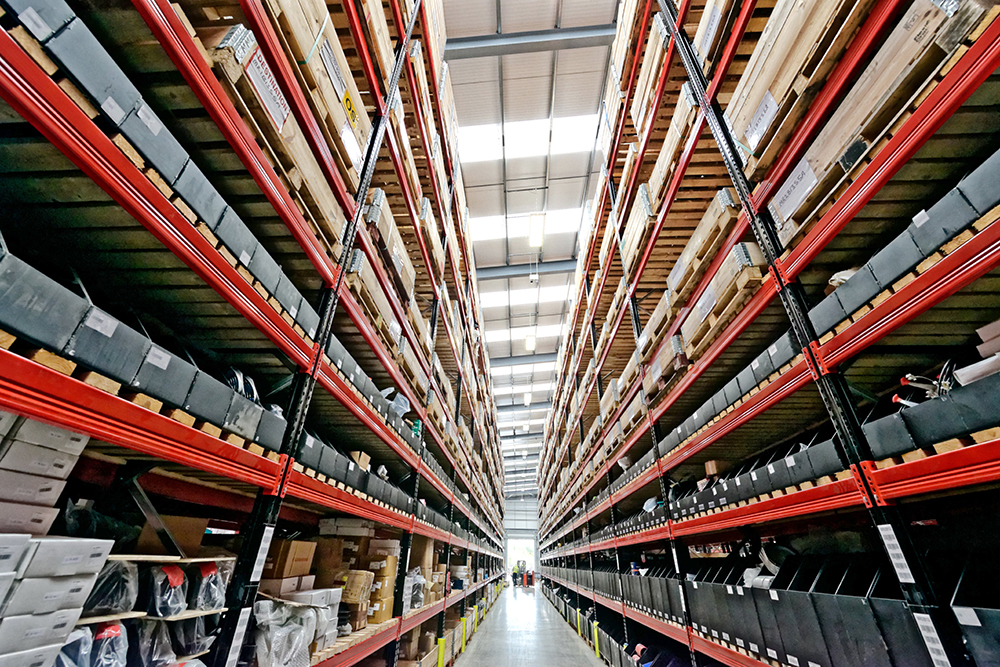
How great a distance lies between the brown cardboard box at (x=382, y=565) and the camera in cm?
444

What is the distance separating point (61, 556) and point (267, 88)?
2.22 meters

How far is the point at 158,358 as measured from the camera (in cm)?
168

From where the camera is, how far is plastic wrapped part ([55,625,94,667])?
1.48 meters

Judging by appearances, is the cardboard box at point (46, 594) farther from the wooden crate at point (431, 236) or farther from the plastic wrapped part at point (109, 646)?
the wooden crate at point (431, 236)

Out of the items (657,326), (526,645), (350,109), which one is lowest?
(526,645)

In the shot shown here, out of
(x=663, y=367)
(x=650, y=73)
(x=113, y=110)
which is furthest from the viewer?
(x=663, y=367)

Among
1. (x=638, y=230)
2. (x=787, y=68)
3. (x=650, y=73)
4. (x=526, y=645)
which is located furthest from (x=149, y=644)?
(x=526, y=645)

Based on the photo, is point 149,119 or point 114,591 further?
point 114,591

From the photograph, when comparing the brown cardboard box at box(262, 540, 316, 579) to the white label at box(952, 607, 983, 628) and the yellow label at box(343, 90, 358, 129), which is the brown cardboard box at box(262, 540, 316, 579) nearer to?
the yellow label at box(343, 90, 358, 129)

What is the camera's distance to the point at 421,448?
5.54 m

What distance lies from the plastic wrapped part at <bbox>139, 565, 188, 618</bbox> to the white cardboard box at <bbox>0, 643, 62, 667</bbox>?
0.54 metres

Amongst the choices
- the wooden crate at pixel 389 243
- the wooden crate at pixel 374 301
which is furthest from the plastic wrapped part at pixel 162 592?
the wooden crate at pixel 389 243

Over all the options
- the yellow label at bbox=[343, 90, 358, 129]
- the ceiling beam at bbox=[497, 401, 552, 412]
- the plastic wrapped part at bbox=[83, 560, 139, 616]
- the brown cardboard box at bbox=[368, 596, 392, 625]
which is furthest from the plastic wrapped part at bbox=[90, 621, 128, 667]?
the ceiling beam at bbox=[497, 401, 552, 412]

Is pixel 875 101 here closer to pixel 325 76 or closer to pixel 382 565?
pixel 325 76
